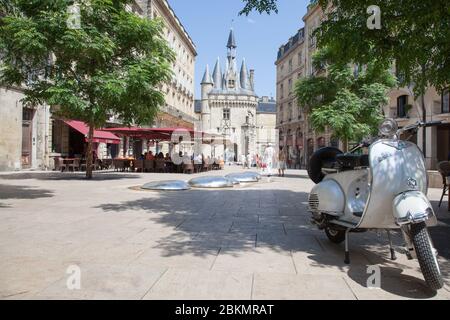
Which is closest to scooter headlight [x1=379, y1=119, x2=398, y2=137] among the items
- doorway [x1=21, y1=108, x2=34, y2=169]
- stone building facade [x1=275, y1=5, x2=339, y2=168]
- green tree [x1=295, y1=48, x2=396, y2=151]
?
green tree [x1=295, y1=48, x2=396, y2=151]

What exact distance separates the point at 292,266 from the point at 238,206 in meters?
4.81

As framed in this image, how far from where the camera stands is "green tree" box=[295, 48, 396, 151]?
864 inches

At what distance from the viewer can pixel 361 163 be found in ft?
14.2

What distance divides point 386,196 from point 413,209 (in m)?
0.37

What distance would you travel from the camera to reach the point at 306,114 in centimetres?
3328

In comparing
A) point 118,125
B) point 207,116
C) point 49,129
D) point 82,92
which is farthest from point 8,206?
point 207,116

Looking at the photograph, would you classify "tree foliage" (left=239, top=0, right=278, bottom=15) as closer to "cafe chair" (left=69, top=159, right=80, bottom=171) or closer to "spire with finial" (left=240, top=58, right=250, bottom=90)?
"cafe chair" (left=69, top=159, right=80, bottom=171)

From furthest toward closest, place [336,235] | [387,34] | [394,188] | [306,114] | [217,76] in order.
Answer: [217,76]
[306,114]
[387,34]
[336,235]
[394,188]

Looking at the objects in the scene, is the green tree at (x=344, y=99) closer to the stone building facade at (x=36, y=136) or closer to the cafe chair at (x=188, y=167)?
the cafe chair at (x=188, y=167)

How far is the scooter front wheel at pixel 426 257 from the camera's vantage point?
10.7ft

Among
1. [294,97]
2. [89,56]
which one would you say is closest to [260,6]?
[89,56]

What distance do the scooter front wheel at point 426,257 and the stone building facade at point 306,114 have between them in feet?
85.4

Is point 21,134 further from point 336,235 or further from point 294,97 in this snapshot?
point 294,97

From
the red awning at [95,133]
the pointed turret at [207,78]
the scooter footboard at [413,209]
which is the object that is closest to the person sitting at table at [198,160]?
the red awning at [95,133]
